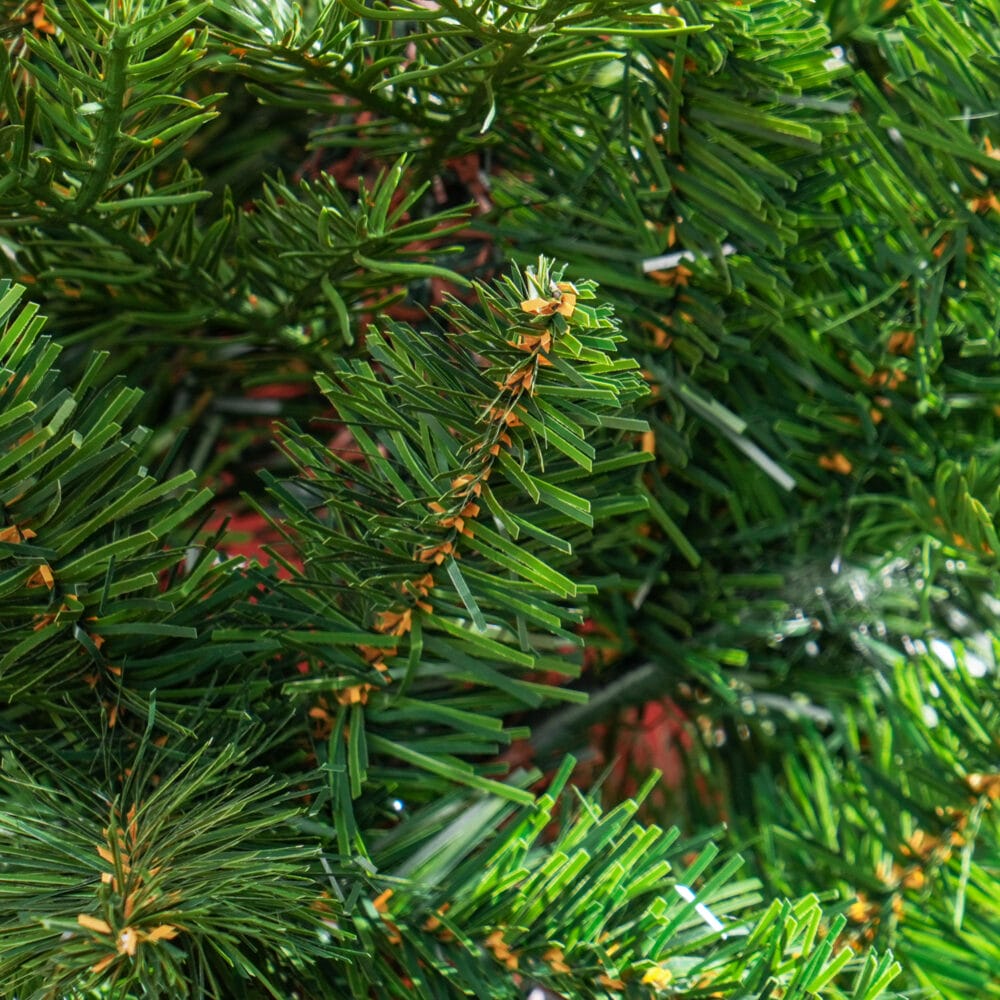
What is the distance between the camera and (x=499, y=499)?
8.5 inches

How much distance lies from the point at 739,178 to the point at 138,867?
175mm

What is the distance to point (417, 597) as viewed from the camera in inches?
8.8

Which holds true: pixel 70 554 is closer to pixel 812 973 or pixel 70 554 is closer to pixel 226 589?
pixel 226 589

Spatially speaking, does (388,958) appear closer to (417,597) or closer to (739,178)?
(417,597)

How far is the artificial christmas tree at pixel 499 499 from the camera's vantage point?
199 millimetres

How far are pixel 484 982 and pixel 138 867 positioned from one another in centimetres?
7

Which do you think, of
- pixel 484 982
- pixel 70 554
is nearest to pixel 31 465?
pixel 70 554

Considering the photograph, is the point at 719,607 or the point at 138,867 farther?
the point at 719,607

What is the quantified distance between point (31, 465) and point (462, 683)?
101mm

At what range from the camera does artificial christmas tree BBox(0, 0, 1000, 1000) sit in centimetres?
20

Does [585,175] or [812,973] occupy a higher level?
[585,175]

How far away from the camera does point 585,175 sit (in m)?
0.25

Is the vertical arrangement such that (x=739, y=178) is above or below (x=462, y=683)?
above

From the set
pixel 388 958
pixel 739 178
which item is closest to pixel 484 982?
pixel 388 958
